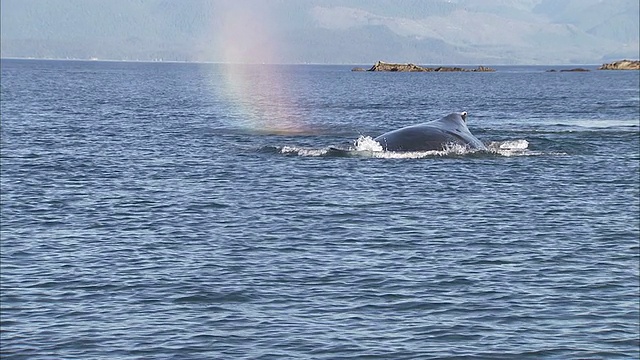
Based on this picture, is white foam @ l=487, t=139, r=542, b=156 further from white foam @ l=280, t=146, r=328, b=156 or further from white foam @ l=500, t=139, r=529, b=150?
white foam @ l=280, t=146, r=328, b=156

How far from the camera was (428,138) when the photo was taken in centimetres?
5184

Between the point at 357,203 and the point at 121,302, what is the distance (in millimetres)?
16552

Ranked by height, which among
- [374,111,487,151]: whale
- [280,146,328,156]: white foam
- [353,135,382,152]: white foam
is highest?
[374,111,487,151]: whale

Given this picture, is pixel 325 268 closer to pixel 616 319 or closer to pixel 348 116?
pixel 616 319

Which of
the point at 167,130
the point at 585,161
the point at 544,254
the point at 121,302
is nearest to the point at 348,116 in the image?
the point at 167,130

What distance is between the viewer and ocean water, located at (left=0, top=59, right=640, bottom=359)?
2111cm

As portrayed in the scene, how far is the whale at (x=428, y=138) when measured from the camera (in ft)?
170

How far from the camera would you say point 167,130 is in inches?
3059

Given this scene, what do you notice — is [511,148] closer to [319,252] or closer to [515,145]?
[515,145]

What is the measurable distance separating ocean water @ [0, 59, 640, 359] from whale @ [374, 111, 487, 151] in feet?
1.75

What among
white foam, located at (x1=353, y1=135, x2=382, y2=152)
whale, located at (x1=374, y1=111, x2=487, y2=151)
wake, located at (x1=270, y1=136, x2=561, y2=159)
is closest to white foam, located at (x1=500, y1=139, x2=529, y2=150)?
wake, located at (x1=270, y1=136, x2=561, y2=159)

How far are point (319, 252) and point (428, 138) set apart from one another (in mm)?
23275

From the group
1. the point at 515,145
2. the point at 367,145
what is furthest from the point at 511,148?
the point at 367,145

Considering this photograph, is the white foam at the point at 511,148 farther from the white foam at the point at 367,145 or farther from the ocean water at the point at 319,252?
the white foam at the point at 367,145
